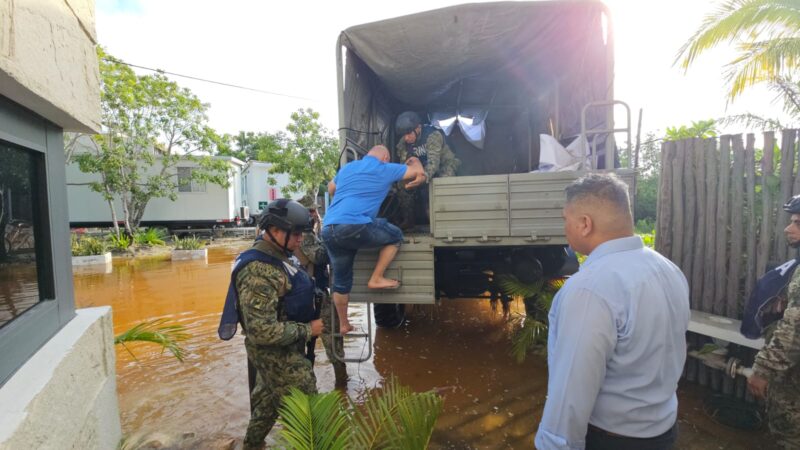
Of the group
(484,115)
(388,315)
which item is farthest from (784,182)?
(388,315)

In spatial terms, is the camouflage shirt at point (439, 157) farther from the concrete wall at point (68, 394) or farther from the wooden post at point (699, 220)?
the concrete wall at point (68, 394)

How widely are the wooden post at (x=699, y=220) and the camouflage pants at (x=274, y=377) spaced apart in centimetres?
327

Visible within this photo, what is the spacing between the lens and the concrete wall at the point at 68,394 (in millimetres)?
1447

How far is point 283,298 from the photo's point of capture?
8.64ft

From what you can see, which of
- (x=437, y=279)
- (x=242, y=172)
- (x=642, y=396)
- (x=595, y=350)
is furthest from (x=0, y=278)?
(x=242, y=172)

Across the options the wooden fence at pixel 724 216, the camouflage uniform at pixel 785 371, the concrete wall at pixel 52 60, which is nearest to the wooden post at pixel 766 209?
the wooden fence at pixel 724 216

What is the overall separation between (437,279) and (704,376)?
2.52 meters

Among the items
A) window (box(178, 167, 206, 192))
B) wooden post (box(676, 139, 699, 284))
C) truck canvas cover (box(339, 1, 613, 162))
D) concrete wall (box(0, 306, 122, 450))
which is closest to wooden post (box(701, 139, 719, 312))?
wooden post (box(676, 139, 699, 284))

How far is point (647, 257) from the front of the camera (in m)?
1.39

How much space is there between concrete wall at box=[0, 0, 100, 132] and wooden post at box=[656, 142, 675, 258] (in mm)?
4390

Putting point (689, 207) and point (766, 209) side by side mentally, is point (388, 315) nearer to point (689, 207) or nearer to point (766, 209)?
point (689, 207)

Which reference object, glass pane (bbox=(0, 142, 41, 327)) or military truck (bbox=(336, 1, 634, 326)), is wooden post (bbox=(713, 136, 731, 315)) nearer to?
military truck (bbox=(336, 1, 634, 326))

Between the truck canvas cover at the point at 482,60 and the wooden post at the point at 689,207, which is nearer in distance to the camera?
the wooden post at the point at 689,207

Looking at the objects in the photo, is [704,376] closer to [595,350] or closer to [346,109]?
[595,350]
